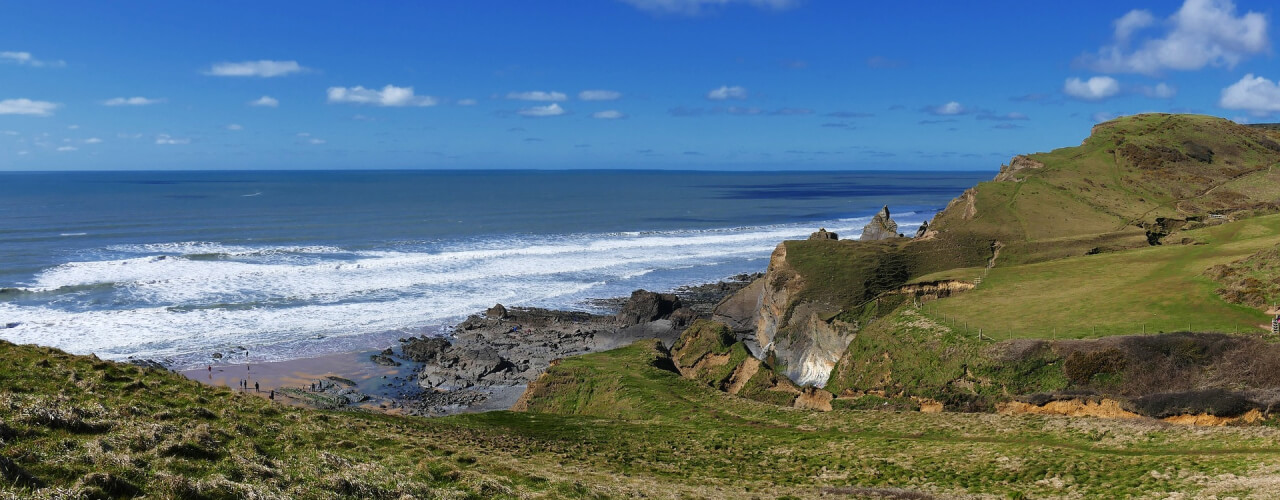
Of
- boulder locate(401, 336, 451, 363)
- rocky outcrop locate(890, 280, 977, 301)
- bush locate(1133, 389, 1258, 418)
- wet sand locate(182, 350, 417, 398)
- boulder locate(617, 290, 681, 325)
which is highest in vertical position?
rocky outcrop locate(890, 280, 977, 301)

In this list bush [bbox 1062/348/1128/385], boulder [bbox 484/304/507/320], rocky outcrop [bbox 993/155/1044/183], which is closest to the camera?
bush [bbox 1062/348/1128/385]

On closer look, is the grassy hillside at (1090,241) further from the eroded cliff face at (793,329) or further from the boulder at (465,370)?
the boulder at (465,370)

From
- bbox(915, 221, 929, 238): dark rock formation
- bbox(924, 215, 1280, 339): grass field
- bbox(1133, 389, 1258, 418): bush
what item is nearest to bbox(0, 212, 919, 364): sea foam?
bbox(915, 221, 929, 238): dark rock formation

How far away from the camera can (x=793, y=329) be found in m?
44.2

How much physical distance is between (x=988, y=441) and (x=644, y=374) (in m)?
18.0

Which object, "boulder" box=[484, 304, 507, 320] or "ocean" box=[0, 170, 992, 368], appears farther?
"boulder" box=[484, 304, 507, 320]

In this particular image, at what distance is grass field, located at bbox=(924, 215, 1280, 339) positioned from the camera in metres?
32.4

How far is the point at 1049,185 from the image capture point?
6775 cm

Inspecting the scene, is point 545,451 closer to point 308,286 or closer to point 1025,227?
point 1025,227

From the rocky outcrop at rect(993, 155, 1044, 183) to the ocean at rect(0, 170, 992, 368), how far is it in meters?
26.6

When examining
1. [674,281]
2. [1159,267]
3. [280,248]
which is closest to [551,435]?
[1159,267]

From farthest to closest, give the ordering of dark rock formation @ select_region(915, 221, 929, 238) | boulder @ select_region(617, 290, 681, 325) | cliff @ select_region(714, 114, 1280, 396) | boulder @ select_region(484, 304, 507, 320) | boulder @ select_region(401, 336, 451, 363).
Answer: boulder @ select_region(484, 304, 507, 320)
dark rock formation @ select_region(915, 221, 929, 238)
boulder @ select_region(617, 290, 681, 325)
boulder @ select_region(401, 336, 451, 363)
cliff @ select_region(714, 114, 1280, 396)

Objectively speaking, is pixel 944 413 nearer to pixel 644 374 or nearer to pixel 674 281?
pixel 644 374

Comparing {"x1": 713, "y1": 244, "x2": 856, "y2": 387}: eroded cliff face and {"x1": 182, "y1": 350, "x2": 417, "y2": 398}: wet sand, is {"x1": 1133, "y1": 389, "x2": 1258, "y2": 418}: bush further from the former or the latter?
{"x1": 182, "y1": 350, "x2": 417, "y2": 398}: wet sand
